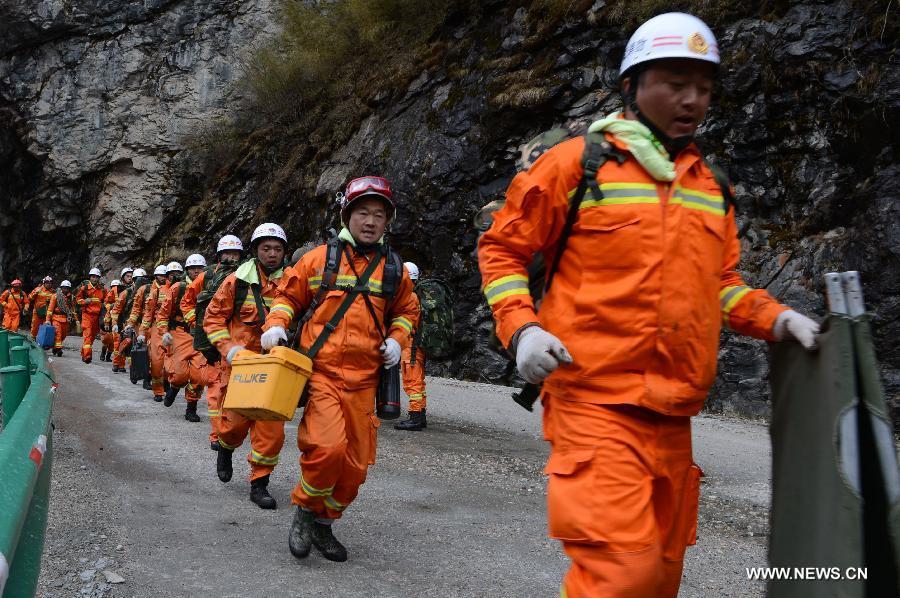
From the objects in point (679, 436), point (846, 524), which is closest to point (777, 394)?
point (679, 436)

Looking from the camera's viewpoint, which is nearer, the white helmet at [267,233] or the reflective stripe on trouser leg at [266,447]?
the reflective stripe on trouser leg at [266,447]

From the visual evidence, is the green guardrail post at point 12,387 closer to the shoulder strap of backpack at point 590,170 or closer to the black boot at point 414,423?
the shoulder strap of backpack at point 590,170

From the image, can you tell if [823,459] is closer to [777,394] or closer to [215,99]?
[777,394]

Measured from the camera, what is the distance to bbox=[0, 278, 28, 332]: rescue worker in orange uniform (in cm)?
2839

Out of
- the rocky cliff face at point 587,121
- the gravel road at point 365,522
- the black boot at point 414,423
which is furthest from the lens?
the rocky cliff face at point 587,121

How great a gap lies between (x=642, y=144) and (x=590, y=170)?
0.64 ft

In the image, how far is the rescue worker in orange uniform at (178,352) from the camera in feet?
37.1

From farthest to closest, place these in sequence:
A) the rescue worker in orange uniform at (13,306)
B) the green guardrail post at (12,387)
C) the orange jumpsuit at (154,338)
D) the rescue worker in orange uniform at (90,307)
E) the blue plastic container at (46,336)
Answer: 1. the rescue worker in orange uniform at (13,306)
2. the rescue worker in orange uniform at (90,307)
3. the blue plastic container at (46,336)
4. the orange jumpsuit at (154,338)
5. the green guardrail post at (12,387)

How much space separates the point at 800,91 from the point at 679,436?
13263mm

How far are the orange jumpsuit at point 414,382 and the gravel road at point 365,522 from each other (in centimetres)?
81

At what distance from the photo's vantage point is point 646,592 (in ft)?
7.63

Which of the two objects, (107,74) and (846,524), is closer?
(846,524)

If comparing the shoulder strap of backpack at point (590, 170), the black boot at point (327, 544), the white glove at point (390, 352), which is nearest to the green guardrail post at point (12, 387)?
the black boot at point (327, 544)

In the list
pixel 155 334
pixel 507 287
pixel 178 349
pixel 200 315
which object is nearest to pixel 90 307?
pixel 155 334
